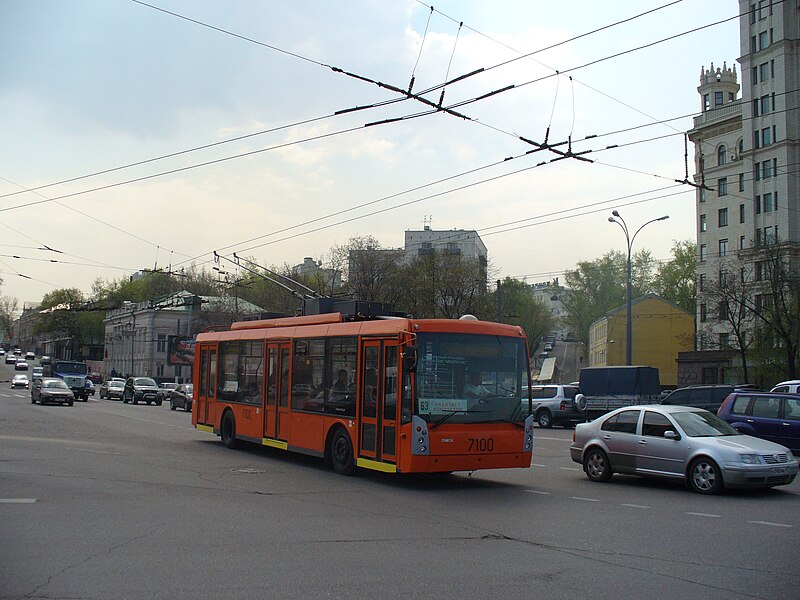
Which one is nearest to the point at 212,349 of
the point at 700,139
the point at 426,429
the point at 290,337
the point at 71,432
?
the point at 290,337

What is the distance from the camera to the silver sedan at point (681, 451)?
12.9 m

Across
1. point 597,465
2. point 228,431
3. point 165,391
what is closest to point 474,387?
point 597,465

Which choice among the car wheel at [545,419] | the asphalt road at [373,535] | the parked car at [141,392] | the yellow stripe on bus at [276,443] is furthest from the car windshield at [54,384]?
the yellow stripe on bus at [276,443]

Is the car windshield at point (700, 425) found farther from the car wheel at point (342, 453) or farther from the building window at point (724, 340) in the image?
the building window at point (724, 340)

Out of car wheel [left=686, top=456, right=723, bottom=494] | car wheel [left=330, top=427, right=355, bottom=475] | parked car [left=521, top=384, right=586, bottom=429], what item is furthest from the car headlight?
parked car [left=521, top=384, right=586, bottom=429]

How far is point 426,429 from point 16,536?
6292 millimetres

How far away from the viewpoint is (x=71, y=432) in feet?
79.7

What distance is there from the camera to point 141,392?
55.1 metres

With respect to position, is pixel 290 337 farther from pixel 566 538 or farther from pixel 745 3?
pixel 745 3

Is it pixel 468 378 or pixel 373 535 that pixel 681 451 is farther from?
pixel 373 535

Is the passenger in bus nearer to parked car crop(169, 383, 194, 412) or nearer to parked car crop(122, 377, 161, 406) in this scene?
parked car crop(169, 383, 194, 412)

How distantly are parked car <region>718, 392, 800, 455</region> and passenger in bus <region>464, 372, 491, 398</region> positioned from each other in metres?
7.53

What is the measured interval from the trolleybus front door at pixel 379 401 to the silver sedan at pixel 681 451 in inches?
162

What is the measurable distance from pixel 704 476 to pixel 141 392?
47.8m
